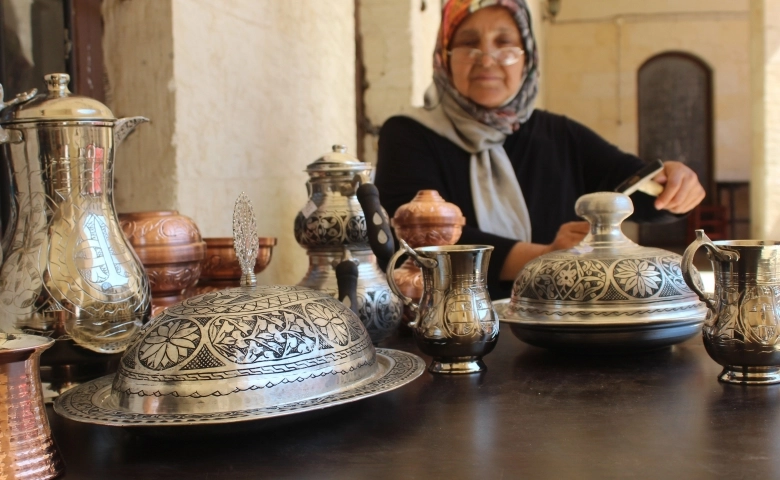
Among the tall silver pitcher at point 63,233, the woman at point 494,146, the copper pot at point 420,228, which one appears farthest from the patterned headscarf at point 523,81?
the tall silver pitcher at point 63,233

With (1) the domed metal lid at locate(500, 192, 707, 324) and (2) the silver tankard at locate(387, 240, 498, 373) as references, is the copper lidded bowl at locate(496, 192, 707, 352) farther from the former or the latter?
(2) the silver tankard at locate(387, 240, 498, 373)

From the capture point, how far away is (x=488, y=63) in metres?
2.52

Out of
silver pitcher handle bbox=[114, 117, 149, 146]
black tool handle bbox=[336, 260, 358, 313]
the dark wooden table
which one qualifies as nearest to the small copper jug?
the dark wooden table

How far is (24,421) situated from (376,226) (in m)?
0.56

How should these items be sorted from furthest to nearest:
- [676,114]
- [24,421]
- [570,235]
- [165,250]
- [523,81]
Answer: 1. [676,114]
2. [523,81]
3. [570,235]
4. [165,250]
5. [24,421]

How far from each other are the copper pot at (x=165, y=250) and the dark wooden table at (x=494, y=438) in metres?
0.38

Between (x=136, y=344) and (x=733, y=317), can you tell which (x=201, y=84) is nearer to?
(x=136, y=344)

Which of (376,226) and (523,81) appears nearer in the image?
(376,226)

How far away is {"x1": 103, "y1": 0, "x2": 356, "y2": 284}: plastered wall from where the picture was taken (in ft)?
5.81

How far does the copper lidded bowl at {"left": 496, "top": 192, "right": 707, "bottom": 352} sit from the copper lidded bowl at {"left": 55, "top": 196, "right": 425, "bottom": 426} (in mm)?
299

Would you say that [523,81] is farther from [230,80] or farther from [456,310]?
[456,310]

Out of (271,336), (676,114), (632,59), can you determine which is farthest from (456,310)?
(676,114)

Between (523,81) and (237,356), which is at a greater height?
(523,81)

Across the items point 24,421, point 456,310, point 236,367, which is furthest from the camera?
point 456,310
